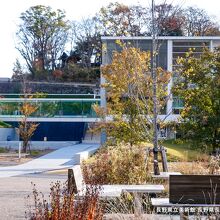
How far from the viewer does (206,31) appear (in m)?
57.5

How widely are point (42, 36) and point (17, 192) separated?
51406 millimetres

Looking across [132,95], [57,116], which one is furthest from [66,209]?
[57,116]

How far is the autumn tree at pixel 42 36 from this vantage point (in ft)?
211

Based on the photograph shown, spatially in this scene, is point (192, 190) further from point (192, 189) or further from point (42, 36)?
point (42, 36)

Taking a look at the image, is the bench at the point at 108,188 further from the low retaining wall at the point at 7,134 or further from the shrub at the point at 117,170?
the low retaining wall at the point at 7,134

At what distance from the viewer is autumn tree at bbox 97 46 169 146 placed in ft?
58.8

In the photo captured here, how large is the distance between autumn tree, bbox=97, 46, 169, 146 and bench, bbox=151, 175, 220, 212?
7695 millimetres

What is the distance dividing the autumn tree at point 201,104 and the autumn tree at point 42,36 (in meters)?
41.2

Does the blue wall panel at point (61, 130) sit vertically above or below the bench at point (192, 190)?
below

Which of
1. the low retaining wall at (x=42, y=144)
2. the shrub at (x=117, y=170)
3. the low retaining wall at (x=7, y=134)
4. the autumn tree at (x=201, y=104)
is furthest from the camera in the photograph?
the low retaining wall at (x=7, y=134)

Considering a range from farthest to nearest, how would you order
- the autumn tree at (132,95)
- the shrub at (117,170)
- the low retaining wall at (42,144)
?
1. the low retaining wall at (42,144)
2. the autumn tree at (132,95)
3. the shrub at (117,170)

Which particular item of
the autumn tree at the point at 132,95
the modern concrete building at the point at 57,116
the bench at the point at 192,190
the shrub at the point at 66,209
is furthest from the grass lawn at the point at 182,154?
the shrub at the point at 66,209

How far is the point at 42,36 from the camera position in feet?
212

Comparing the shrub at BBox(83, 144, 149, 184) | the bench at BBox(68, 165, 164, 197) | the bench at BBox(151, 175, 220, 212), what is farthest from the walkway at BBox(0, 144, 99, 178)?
the bench at BBox(151, 175, 220, 212)
